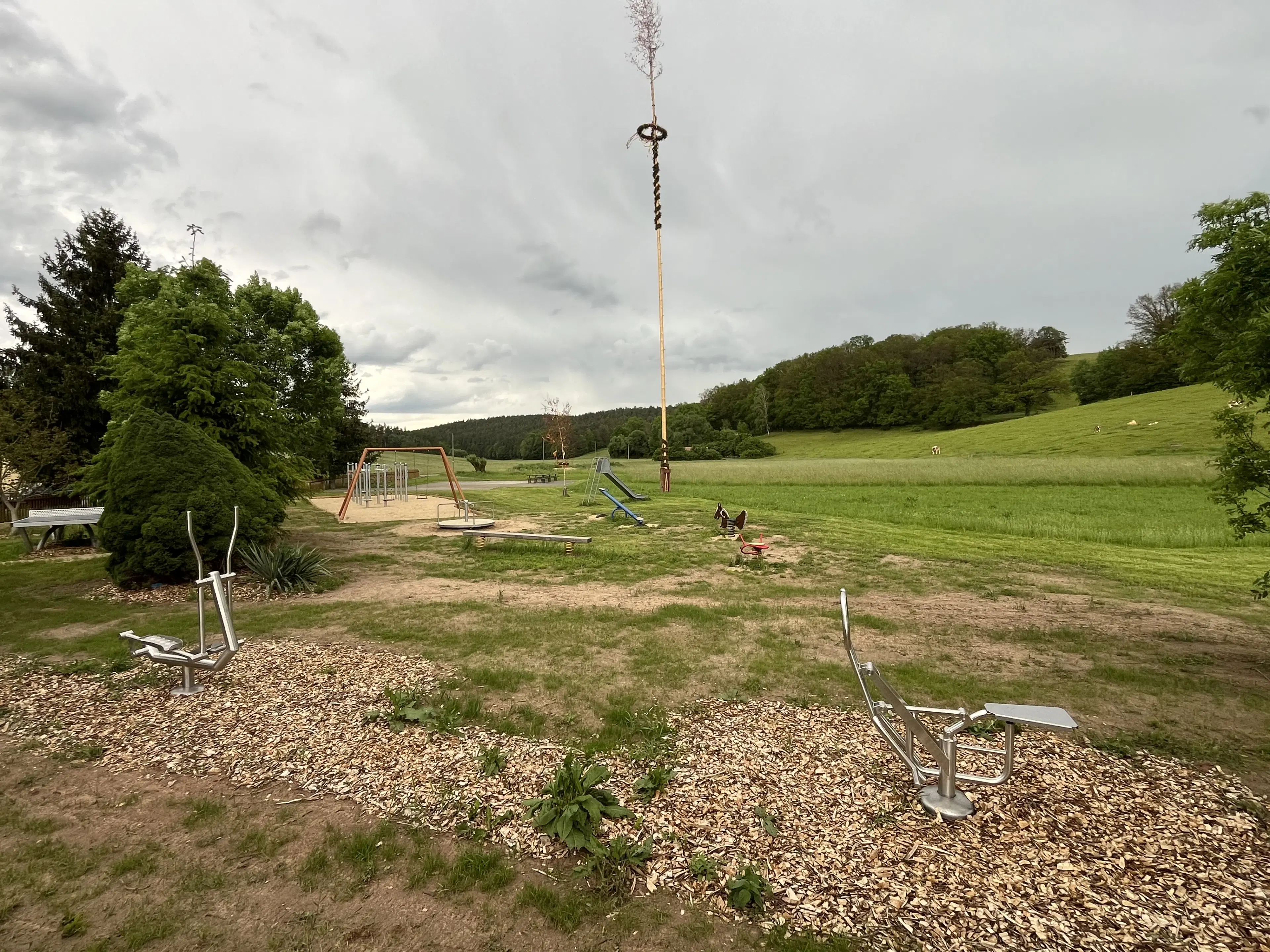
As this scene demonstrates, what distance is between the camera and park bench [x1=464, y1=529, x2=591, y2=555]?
1299cm

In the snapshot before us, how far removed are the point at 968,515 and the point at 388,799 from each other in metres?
19.6

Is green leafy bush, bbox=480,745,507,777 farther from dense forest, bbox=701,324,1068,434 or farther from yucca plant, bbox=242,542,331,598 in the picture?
dense forest, bbox=701,324,1068,434

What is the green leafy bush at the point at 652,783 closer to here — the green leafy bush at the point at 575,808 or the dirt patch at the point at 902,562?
the green leafy bush at the point at 575,808

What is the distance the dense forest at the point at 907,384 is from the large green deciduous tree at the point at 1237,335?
79.9m

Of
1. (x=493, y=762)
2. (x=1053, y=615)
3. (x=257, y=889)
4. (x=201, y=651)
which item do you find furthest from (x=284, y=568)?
(x=1053, y=615)

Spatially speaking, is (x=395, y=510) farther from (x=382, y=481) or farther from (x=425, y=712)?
(x=425, y=712)

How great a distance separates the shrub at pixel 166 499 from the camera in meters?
8.65

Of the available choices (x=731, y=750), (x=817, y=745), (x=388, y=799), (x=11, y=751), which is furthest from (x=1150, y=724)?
(x=11, y=751)

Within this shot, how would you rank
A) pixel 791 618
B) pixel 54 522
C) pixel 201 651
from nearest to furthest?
1. pixel 201 651
2. pixel 791 618
3. pixel 54 522

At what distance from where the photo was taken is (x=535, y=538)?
513 inches

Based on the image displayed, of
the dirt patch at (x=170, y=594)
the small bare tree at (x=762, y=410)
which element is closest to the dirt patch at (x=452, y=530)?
the dirt patch at (x=170, y=594)

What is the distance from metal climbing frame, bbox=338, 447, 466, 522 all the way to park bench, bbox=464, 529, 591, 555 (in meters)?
7.86

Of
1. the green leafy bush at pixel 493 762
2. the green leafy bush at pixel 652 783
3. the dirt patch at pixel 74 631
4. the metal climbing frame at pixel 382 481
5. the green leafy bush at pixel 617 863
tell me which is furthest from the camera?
the metal climbing frame at pixel 382 481

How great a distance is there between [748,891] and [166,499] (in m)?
10.3
